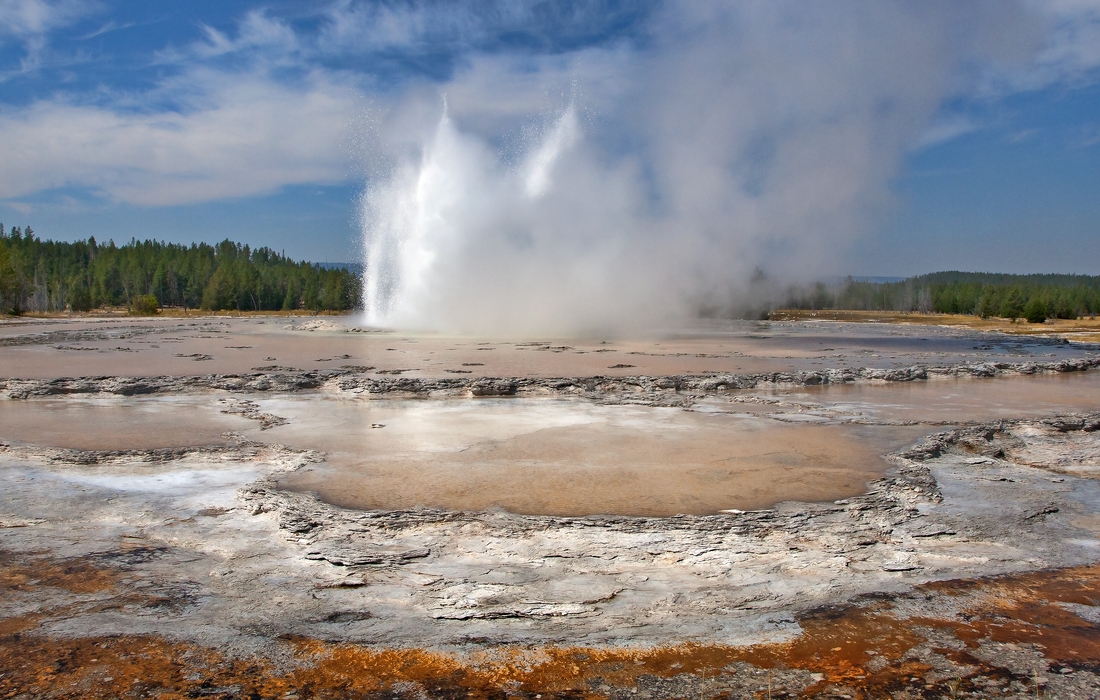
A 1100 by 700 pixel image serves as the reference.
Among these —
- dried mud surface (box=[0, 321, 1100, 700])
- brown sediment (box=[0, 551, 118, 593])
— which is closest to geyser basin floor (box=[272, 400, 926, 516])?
dried mud surface (box=[0, 321, 1100, 700])

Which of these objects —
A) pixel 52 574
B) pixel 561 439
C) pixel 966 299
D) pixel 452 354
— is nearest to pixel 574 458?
pixel 561 439

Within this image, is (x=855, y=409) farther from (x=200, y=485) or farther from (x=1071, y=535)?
(x=200, y=485)

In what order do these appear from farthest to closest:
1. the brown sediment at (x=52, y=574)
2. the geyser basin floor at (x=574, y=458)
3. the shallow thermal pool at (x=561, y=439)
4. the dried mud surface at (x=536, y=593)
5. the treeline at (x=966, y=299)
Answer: the treeline at (x=966, y=299), the shallow thermal pool at (x=561, y=439), the geyser basin floor at (x=574, y=458), the brown sediment at (x=52, y=574), the dried mud surface at (x=536, y=593)

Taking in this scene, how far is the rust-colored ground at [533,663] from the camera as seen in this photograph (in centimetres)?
345

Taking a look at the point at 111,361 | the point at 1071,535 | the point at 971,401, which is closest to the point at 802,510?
the point at 1071,535

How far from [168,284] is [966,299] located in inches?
3688

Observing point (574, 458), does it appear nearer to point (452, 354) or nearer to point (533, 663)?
point (533, 663)

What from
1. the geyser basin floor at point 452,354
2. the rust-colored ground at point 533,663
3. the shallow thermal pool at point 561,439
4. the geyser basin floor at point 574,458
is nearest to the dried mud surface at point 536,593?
the rust-colored ground at point 533,663

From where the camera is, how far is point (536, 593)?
4.60m

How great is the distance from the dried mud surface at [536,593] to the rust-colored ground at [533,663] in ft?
0.05

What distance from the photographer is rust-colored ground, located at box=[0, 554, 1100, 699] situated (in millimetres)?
3445

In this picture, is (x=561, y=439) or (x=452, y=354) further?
(x=452, y=354)

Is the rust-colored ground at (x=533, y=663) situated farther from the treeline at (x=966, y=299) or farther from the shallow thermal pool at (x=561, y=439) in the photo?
the treeline at (x=966, y=299)

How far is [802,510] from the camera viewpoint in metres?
6.39
